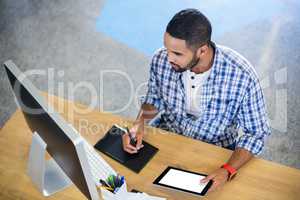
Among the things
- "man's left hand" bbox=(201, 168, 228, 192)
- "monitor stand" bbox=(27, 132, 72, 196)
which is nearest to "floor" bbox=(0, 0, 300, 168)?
"man's left hand" bbox=(201, 168, 228, 192)

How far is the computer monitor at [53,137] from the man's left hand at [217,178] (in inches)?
Result: 18.1

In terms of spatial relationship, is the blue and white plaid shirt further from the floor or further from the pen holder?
the floor

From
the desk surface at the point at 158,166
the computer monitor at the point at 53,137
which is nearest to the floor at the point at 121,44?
the desk surface at the point at 158,166

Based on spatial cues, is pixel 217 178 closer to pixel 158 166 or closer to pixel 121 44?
pixel 158 166

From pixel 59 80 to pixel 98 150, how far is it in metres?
1.46

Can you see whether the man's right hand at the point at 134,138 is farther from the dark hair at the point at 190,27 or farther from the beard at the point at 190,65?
the dark hair at the point at 190,27

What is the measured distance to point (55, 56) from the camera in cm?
341

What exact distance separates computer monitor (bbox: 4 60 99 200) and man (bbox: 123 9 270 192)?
37 cm

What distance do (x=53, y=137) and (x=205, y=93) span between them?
0.73 metres

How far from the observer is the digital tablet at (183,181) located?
1723 millimetres

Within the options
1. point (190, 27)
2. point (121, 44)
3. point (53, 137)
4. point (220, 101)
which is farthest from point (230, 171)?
point (121, 44)

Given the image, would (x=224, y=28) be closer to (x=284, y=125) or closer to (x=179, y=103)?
(x=284, y=125)

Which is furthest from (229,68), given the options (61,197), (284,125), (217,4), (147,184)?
(217,4)

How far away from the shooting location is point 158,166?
1.85m
